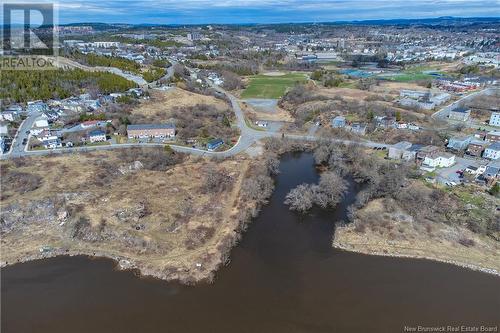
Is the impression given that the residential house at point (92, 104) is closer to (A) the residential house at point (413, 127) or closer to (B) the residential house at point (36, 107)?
(B) the residential house at point (36, 107)

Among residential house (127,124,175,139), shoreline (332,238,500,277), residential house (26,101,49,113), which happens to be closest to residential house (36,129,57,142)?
residential house (127,124,175,139)

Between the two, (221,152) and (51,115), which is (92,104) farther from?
(221,152)

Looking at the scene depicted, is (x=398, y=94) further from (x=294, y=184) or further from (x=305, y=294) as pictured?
(x=305, y=294)

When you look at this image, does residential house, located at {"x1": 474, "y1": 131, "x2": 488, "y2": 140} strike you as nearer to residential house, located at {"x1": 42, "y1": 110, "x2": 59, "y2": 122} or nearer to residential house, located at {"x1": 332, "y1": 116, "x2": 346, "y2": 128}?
residential house, located at {"x1": 332, "y1": 116, "x2": 346, "y2": 128}

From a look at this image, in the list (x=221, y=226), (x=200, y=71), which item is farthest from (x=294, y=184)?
(x=200, y=71)

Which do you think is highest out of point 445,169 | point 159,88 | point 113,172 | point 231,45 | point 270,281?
point 231,45

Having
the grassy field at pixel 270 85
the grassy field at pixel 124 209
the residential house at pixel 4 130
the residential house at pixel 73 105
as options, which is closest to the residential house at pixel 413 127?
the grassy field at pixel 124 209

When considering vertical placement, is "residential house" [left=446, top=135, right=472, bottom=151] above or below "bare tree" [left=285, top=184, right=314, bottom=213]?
above
